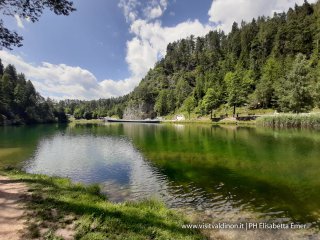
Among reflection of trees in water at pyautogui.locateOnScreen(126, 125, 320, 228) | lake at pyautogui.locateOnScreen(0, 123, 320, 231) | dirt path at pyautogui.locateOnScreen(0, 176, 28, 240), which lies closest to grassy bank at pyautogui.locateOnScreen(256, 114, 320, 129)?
lake at pyautogui.locateOnScreen(0, 123, 320, 231)

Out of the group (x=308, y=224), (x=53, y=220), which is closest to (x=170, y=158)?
→ (x=308, y=224)

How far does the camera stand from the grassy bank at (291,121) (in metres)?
67.4

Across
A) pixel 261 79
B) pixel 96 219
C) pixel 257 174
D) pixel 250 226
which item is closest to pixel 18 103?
pixel 261 79

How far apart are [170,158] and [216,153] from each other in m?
7.50

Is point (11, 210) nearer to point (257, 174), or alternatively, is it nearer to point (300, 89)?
point (257, 174)

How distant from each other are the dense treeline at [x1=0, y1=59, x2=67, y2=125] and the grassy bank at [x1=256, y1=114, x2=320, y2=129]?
457ft

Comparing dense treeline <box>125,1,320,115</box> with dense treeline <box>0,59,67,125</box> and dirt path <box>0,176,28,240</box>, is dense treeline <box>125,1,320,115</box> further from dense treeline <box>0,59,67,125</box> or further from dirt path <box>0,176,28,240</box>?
dense treeline <box>0,59,67,125</box>

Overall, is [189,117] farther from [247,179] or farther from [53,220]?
[53,220]

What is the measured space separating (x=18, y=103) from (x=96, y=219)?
590ft

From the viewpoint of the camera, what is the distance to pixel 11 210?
39.7ft

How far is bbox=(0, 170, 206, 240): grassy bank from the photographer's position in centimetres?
1003

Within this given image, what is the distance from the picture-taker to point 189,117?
147625mm

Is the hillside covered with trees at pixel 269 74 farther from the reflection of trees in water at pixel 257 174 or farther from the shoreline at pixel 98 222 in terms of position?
the shoreline at pixel 98 222

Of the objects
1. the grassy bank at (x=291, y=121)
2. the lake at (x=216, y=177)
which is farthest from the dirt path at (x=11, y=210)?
the grassy bank at (x=291, y=121)
